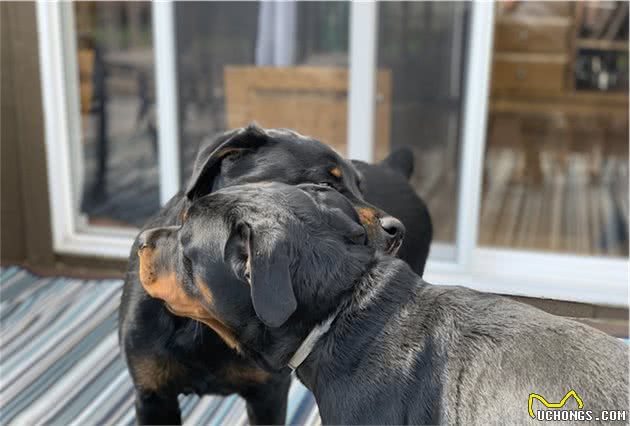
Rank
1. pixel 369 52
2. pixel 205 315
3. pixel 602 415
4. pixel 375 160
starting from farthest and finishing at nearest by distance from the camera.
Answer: pixel 375 160, pixel 369 52, pixel 205 315, pixel 602 415

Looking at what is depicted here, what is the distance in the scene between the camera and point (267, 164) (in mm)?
2053

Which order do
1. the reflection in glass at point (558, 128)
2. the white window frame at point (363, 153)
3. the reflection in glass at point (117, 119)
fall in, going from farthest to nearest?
the reflection in glass at point (558, 128)
the reflection in glass at point (117, 119)
the white window frame at point (363, 153)

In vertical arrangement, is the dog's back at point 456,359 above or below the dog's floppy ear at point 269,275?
below

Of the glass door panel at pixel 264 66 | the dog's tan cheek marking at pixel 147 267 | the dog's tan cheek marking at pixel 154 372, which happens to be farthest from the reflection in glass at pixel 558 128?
the dog's tan cheek marking at pixel 147 267

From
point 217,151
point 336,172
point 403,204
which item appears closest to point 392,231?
point 336,172

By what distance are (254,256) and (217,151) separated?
1.74 feet

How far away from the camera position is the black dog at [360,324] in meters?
1.50

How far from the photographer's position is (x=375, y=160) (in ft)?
11.9

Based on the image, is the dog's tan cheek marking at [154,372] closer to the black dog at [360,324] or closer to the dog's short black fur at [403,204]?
the black dog at [360,324]

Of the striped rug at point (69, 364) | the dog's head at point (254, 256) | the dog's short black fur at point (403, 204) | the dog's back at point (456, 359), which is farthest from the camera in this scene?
the striped rug at point (69, 364)

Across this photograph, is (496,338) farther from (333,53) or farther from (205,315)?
(333,53)

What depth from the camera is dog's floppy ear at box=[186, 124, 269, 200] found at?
1.98 metres

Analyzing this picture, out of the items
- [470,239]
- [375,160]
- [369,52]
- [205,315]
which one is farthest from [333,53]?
[205,315]

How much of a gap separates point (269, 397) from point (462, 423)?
0.77 m
